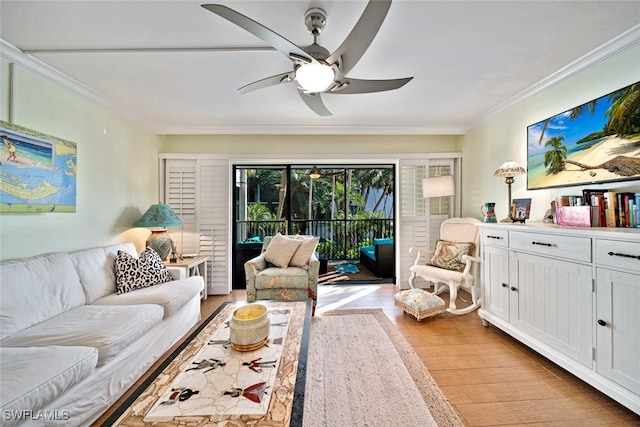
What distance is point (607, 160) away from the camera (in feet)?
6.86

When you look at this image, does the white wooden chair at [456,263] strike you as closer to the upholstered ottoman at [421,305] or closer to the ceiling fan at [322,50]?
the upholstered ottoman at [421,305]

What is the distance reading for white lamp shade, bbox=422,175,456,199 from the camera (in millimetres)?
3713

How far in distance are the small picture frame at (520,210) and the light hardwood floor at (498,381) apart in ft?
3.79

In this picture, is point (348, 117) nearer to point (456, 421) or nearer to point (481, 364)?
point (481, 364)

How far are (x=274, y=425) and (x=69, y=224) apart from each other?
2792 millimetres

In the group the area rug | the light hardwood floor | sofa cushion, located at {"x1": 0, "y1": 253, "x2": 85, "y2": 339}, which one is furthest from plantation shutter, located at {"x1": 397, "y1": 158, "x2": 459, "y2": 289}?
sofa cushion, located at {"x1": 0, "y1": 253, "x2": 85, "y2": 339}

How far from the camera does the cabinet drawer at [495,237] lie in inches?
101

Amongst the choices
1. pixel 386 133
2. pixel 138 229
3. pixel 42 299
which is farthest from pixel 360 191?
pixel 42 299

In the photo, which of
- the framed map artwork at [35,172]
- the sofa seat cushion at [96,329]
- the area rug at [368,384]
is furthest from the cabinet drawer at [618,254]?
the framed map artwork at [35,172]

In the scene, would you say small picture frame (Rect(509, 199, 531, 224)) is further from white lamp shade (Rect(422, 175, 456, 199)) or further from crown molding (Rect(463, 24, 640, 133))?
crown molding (Rect(463, 24, 640, 133))

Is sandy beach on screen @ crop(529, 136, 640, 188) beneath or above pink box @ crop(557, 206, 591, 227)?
above

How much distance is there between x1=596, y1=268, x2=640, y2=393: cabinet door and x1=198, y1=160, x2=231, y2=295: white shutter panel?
3905 millimetres

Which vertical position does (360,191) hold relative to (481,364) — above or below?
above

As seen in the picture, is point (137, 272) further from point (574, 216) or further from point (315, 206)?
point (574, 216)
